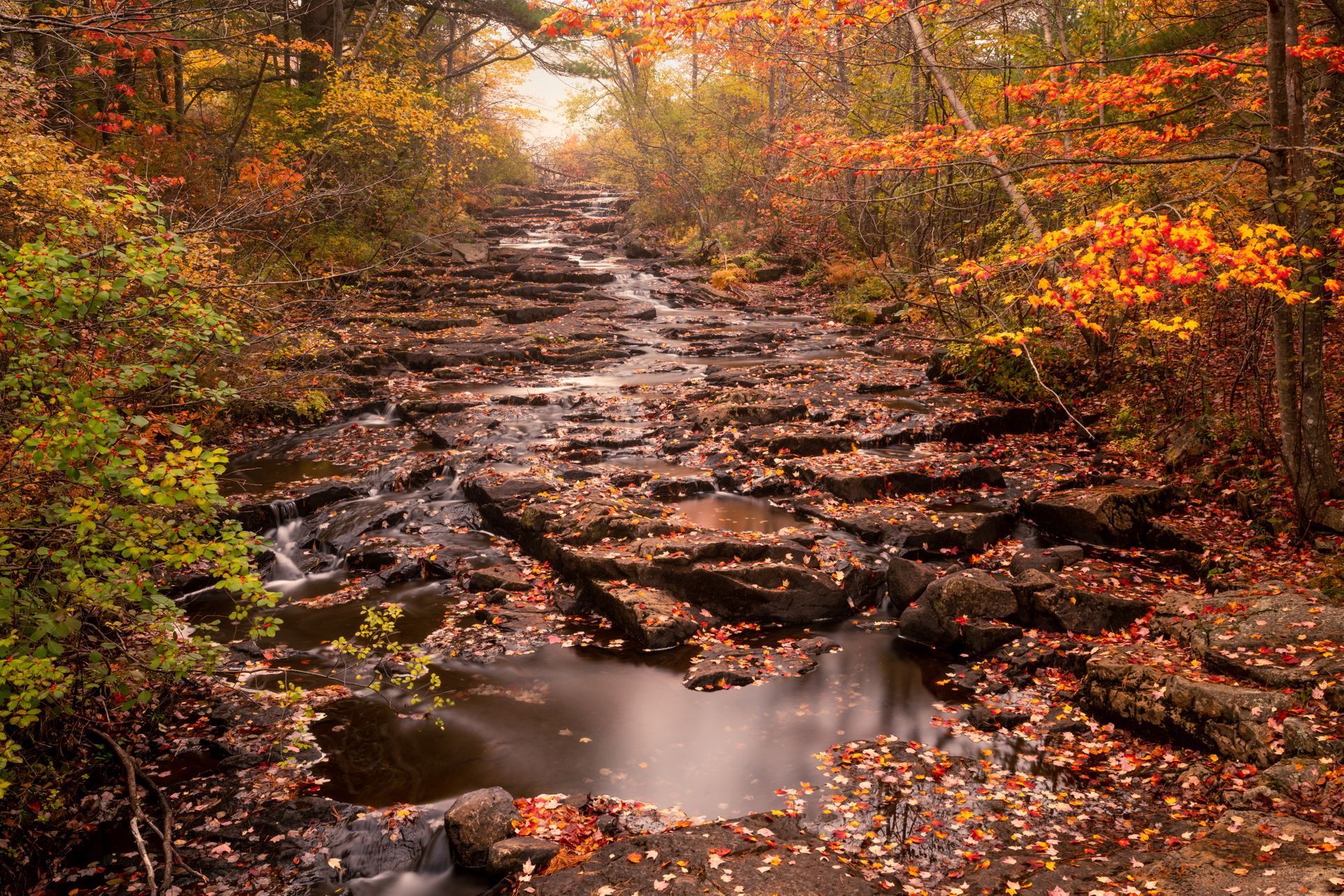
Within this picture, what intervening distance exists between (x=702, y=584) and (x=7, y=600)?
6076 mm

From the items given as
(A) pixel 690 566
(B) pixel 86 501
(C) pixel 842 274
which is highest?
(C) pixel 842 274

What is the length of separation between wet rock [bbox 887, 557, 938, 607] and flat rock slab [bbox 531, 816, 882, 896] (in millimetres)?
3827

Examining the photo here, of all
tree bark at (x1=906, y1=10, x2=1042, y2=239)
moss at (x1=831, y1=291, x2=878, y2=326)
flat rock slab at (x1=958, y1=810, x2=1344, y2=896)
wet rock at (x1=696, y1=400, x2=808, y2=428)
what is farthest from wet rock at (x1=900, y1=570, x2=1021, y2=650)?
moss at (x1=831, y1=291, x2=878, y2=326)

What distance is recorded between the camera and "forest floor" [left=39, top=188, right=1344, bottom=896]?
498cm

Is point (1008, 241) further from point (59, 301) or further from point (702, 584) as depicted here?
point (59, 301)

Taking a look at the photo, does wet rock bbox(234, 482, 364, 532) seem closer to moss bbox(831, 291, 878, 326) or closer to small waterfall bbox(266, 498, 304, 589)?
small waterfall bbox(266, 498, 304, 589)

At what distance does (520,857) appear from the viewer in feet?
16.7

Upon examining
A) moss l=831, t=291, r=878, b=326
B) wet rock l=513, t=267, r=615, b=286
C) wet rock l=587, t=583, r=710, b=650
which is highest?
wet rock l=513, t=267, r=615, b=286

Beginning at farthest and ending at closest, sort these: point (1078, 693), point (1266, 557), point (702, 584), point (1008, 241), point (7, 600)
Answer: point (1008, 241)
point (702, 584)
point (1266, 557)
point (1078, 693)
point (7, 600)

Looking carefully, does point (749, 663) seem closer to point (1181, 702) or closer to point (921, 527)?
point (921, 527)

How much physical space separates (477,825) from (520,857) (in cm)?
44

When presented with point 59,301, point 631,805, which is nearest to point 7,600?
point 59,301

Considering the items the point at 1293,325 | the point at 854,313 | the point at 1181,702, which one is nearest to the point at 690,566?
the point at 1181,702

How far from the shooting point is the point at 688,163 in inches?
1180
